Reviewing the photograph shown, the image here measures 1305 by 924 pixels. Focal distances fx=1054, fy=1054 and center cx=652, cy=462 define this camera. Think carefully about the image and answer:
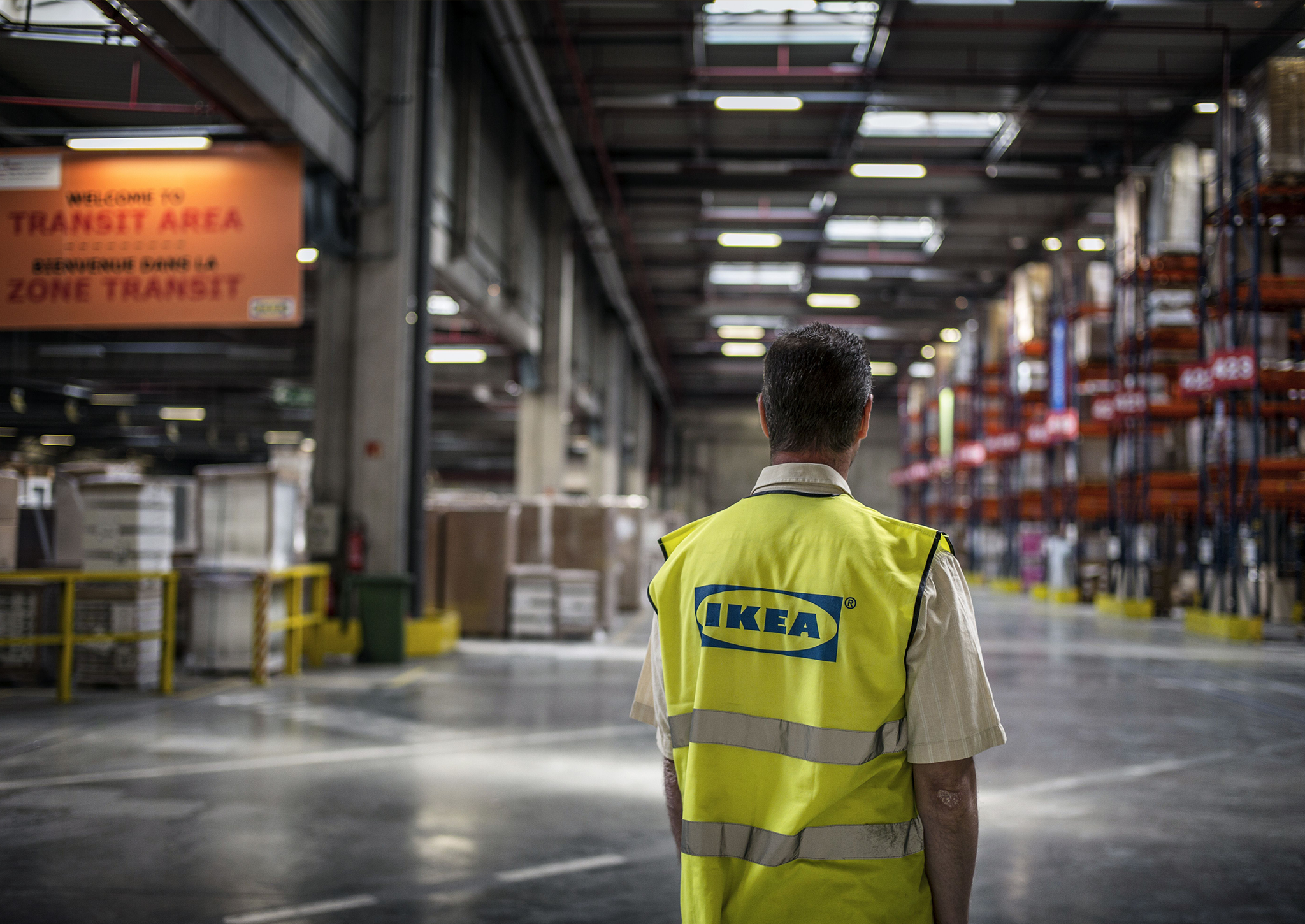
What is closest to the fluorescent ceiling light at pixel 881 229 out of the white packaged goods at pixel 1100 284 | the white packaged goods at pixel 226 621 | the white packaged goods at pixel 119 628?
the white packaged goods at pixel 1100 284

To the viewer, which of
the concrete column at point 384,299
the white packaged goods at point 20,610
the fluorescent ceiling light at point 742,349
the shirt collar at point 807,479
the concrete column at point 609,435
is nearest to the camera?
the shirt collar at point 807,479

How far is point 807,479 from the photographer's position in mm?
1766

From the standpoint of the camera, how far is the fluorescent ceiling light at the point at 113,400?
3238cm

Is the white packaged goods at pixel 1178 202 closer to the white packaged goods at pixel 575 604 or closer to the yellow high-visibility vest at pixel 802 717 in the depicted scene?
the white packaged goods at pixel 575 604

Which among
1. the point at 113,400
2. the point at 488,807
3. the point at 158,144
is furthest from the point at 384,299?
the point at 113,400

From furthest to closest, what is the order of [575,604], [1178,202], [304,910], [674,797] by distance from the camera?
[1178,202], [575,604], [304,910], [674,797]

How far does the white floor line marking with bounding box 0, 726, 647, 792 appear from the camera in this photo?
554 centimetres

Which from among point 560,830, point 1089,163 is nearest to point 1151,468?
point 1089,163

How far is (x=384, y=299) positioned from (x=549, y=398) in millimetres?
9752

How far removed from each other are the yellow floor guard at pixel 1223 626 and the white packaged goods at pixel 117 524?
12.9 metres

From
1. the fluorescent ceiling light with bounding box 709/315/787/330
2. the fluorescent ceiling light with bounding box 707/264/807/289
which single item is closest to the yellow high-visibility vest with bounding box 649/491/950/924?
the fluorescent ceiling light with bounding box 707/264/807/289

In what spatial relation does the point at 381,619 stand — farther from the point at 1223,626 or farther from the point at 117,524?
the point at 1223,626

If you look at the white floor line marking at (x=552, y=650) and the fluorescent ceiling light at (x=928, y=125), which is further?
the fluorescent ceiling light at (x=928, y=125)

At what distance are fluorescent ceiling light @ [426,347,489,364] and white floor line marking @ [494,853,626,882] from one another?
802 inches
